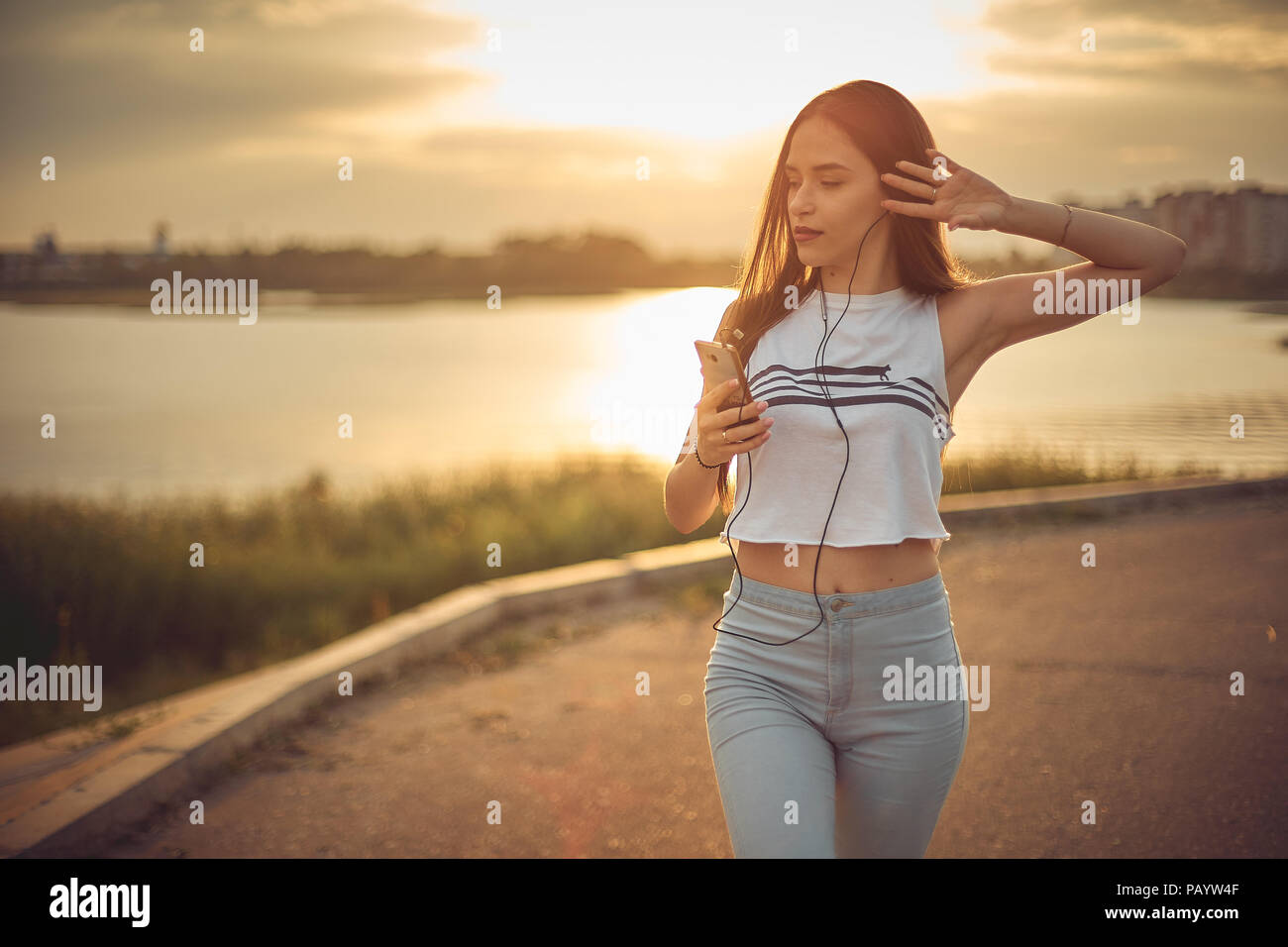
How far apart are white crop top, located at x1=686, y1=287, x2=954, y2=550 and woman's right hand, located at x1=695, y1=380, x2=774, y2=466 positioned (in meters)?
0.14

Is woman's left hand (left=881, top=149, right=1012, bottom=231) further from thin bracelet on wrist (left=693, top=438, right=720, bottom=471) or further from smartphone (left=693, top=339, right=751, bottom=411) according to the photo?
thin bracelet on wrist (left=693, top=438, right=720, bottom=471)

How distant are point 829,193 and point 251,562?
779 centimetres

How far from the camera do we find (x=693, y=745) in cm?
526

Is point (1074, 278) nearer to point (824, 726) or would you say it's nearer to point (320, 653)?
point (824, 726)

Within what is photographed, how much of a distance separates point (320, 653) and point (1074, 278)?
16.3 ft

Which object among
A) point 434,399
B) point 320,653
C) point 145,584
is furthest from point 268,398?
point 320,653

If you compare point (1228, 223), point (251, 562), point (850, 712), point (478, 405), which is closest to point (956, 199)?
point (850, 712)

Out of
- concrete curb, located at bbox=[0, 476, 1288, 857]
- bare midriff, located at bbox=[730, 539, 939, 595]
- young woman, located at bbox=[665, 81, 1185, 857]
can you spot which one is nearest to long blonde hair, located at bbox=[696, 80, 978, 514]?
young woman, located at bbox=[665, 81, 1185, 857]

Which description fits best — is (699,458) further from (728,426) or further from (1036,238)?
(1036,238)

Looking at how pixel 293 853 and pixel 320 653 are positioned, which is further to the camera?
pixel 320 653

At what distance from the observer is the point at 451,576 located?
9.05 meters

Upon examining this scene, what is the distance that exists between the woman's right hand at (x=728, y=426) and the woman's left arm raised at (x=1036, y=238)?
68 centimetres

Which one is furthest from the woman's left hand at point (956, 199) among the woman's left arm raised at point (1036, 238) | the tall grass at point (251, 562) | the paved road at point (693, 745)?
the tall grass at point (251, 562)

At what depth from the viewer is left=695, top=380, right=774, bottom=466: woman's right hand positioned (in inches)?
95.0
